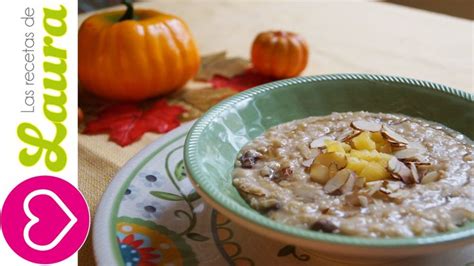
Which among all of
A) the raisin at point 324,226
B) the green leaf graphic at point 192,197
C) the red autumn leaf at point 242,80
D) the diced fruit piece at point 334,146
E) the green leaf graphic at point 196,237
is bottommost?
the red autumn leaf at point 242,80

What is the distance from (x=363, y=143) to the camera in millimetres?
901

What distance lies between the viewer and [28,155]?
84cm

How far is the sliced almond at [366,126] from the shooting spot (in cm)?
93

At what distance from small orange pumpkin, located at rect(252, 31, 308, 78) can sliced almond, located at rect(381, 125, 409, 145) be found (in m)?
0.62

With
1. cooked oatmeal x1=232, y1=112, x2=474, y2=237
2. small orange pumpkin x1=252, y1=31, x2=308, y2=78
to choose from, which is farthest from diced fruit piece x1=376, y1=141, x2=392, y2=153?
small orange pumpkin x1=252, y1=31, x2=308, y2=78

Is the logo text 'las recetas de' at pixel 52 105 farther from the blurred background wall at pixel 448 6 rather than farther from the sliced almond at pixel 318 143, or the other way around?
the blurred background wall at pixel 448 6

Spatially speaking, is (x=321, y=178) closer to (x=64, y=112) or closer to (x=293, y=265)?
(x=293, y=265)

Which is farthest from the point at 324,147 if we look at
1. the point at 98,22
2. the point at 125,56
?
the point at 98,22

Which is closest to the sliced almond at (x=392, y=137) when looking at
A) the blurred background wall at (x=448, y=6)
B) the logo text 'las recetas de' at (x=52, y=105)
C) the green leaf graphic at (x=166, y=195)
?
the green leaf graphic at (x=166, y=195)

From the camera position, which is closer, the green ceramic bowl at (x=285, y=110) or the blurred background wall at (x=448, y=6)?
the green ceramic bowl at (x=285, y=110)

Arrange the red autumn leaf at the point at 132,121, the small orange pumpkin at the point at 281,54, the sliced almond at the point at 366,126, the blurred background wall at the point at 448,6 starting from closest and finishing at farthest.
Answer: the sliced almond at the point at 366,126 < the red autumn leaf at the point at 132,121 < the small orange pumpkin at the point at 281,54 < the blurred background wall at the point at 448,6

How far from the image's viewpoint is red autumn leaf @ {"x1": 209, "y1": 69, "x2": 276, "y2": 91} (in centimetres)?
153

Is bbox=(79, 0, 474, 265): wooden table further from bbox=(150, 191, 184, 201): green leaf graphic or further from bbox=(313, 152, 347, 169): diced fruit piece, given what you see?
bbox=(313, 152, 347, 169): diced fruit piece

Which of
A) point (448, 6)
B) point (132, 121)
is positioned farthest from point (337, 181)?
point (448, 6)
